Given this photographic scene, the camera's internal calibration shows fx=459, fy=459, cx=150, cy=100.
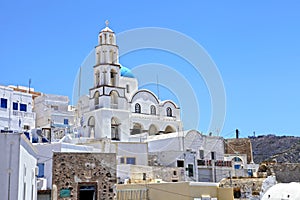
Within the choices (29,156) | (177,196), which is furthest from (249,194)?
(29,156)

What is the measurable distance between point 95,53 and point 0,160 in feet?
99.5

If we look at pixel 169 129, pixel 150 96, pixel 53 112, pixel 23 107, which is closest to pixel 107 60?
pixel 150 96

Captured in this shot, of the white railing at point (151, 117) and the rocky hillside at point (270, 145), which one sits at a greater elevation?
the white railing at point (151, 117)

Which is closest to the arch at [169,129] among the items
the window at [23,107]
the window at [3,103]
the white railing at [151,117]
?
the white railing at [151,117]

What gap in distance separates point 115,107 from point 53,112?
21.7 feet

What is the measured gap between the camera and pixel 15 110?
4306 centimetres

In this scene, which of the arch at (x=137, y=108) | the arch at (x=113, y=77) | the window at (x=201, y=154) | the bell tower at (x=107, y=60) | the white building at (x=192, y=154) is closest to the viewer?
the white building at (x=192, y=154)

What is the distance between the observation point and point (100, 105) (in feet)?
143

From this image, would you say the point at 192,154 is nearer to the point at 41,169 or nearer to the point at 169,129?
the point at 169,129

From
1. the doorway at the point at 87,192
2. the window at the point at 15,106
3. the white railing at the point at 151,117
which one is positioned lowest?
the doorway at the point at 87,192

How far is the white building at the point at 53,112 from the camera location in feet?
149

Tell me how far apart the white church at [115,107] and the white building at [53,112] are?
131 cm

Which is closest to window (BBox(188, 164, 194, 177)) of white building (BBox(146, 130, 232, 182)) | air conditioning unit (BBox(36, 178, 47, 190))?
white building (BBox(146, 130, 232, 182))

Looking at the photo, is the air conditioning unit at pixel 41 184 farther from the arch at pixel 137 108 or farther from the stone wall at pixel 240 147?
the stone wall at pixel 240 147
